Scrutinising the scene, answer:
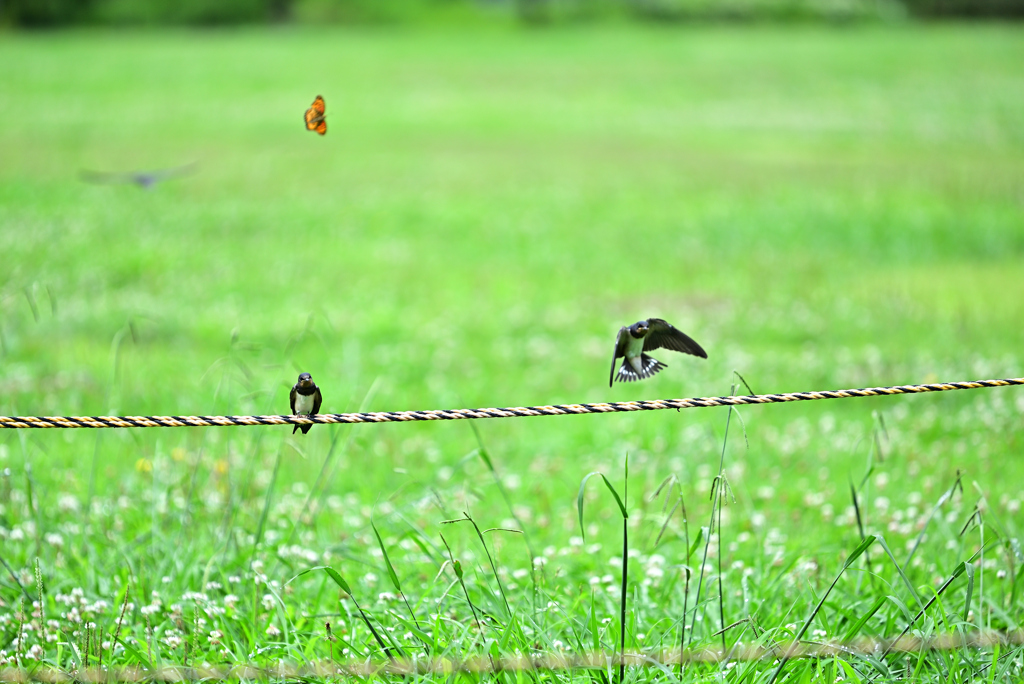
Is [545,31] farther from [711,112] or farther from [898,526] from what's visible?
[898,526]

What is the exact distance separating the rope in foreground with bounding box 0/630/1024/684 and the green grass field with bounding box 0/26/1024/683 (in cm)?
5

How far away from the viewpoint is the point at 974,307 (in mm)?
7703

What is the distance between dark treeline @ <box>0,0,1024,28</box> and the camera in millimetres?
29531

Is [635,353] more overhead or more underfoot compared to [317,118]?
more underfoot

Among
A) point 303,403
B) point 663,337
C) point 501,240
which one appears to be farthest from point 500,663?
point 501,240

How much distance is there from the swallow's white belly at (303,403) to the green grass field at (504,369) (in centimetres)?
64

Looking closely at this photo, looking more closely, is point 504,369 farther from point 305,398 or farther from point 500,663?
point 305,398

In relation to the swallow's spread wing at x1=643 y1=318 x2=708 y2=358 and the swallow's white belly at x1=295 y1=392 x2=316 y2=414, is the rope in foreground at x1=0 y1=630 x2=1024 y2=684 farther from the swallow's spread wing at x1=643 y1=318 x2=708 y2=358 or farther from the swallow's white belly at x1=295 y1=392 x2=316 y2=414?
the swallow's spread wing at x1=643 y1=318 x2=708 y2=358

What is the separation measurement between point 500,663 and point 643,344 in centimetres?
91

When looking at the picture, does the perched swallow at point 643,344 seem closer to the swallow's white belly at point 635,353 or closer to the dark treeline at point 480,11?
the swallow's white belly at point 635,353

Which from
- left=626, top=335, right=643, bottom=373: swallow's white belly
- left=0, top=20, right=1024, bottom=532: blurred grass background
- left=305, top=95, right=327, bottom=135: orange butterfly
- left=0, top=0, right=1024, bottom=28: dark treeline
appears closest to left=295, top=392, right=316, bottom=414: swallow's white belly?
left=305, top=95, right=327, bottom=135: orange butterfly

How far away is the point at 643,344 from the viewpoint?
7.14 feet

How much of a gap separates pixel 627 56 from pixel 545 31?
708cm

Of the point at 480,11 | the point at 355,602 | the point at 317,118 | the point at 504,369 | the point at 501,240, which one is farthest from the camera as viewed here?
the point at 480,11
